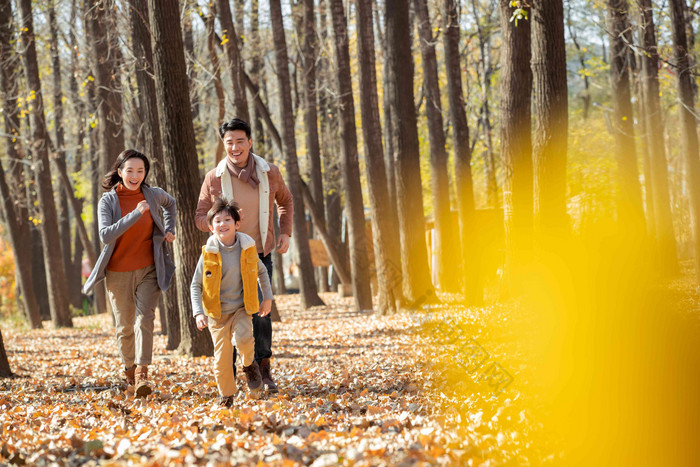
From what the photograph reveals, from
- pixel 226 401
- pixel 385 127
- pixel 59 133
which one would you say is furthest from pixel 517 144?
pixel 59 133

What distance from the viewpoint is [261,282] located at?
602cm

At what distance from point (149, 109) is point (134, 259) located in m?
4.41

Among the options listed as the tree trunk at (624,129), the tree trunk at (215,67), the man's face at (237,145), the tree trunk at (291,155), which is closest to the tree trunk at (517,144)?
the tree trunk at (215,67)

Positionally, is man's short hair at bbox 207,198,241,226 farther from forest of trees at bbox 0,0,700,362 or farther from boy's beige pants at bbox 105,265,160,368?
forest of trees at bbox 0,0,700,362

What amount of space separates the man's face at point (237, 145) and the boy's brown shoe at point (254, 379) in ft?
5.75

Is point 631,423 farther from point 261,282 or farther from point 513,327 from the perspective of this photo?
point 513,327

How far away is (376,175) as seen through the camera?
1379cm

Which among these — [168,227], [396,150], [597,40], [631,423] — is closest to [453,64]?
[396,150]

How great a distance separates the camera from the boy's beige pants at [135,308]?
674 cm

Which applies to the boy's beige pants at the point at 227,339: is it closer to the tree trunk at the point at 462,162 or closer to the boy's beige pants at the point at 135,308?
the boy's beige pants at the point at 135,308

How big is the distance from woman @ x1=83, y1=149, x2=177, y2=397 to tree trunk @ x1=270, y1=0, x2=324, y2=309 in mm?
10142

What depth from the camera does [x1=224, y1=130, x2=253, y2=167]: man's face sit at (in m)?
6.46

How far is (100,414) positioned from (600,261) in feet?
45.3

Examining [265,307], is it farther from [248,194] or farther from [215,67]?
[215,67]
